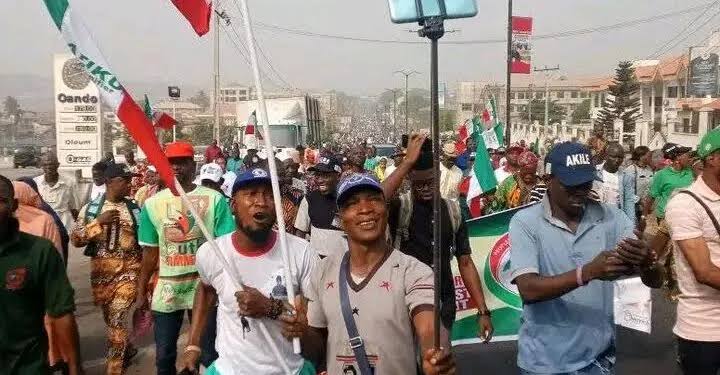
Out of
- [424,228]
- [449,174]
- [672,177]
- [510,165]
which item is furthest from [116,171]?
[672,177]

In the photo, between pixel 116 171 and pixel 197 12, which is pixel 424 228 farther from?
pixel 116 171

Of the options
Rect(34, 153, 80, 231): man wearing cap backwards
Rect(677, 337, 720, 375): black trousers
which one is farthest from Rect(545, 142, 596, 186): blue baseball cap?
Rect(34, 153, 80, 231): man wearing cap backwards

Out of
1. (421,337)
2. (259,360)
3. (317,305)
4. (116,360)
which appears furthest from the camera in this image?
(116,360)

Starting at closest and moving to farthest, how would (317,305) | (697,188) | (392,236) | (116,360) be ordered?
(317,305)
(697,188)
(392,236)
(116,360)

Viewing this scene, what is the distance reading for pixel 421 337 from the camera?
2828 millimetres

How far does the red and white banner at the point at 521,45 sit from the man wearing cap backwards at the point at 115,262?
2267 centimetres

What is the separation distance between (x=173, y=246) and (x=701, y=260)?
3298 millimetres

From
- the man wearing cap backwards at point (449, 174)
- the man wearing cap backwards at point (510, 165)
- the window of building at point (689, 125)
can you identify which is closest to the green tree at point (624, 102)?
the window of building at point (689, 125)

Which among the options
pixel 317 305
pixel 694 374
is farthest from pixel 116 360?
pixel 694 374

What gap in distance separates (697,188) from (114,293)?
432 cm

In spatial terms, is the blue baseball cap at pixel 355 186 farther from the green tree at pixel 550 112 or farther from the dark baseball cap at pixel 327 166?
the green tree at pixel 550 112

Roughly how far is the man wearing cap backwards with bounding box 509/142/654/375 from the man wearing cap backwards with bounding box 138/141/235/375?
2.43 metres

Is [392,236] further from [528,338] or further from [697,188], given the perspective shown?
[697,188]

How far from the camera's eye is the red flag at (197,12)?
11.6 feet
